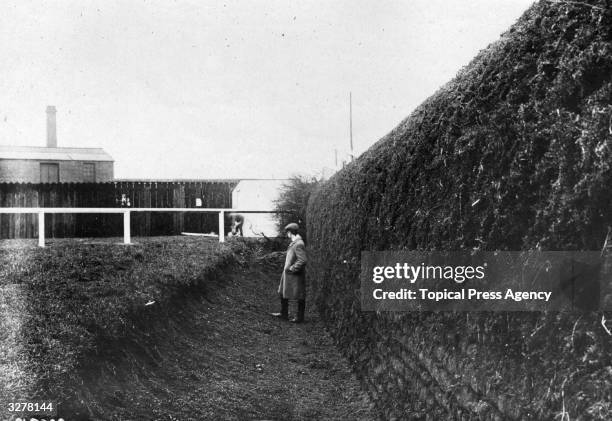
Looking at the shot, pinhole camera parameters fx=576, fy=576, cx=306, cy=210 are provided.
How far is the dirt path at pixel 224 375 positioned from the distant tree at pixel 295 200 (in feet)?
36.1

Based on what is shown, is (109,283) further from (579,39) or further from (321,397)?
(579,39)

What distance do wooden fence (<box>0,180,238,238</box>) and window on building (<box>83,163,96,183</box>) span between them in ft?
34.3

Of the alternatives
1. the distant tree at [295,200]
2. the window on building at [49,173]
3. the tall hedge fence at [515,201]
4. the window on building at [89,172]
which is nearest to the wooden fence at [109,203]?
the distant tree at [295,200]

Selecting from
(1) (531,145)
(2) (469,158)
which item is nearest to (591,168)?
(1) (531,145)

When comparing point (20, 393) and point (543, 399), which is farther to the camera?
point (20, 393)

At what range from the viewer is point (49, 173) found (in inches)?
1345

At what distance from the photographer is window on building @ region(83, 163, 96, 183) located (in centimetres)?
3519

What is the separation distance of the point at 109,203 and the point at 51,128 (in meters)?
15.5

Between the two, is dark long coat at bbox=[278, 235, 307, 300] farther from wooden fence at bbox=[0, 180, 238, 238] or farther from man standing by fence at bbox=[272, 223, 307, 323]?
wooden fence at bbox=[0, 180, 238, 238]

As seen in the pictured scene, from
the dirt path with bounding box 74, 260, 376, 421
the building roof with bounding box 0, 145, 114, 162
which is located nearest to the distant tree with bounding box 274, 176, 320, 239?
the dirt path with bounding box 74, 260, 376, 421

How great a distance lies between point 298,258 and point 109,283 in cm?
425

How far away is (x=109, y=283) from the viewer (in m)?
7.93

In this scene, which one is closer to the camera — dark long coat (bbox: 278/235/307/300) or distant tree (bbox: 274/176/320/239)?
dark long coat (bbox: 278/235/307/300)

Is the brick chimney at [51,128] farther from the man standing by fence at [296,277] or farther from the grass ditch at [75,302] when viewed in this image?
the man standing by fence at [296,277]
